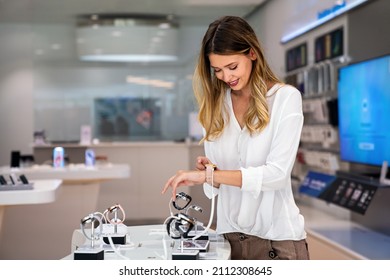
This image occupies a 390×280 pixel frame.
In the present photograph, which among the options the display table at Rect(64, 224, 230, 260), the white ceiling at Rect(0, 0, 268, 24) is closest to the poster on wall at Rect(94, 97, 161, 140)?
the white ceiling at Rect(0, 0, 268, 24)

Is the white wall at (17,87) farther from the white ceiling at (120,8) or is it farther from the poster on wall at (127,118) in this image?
the white ceiling at (120,8)

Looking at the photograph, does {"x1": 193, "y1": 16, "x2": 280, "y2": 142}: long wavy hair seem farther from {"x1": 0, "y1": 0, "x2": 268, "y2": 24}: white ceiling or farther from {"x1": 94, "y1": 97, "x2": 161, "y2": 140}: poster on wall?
{"x1": 94, "y1": 97, "x2": 161, "y2": 140}: poster on wall

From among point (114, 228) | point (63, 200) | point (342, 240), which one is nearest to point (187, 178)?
point (114, 228)

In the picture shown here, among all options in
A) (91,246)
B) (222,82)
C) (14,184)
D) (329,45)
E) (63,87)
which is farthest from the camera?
(63,87)

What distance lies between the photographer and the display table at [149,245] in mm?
1607

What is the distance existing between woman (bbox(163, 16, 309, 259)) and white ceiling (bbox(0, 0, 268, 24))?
1.76 meters

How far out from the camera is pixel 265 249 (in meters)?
1.75

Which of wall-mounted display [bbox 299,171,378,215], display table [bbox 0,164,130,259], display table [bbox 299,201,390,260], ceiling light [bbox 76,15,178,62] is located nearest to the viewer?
display table [bbox 299,201,390,260]

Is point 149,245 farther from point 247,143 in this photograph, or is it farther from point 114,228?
point 247,143

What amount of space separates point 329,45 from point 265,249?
344cm

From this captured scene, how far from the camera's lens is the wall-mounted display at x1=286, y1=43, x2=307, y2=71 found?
18.0ft

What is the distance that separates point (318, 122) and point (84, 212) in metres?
1.95

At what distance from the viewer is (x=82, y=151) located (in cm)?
512
